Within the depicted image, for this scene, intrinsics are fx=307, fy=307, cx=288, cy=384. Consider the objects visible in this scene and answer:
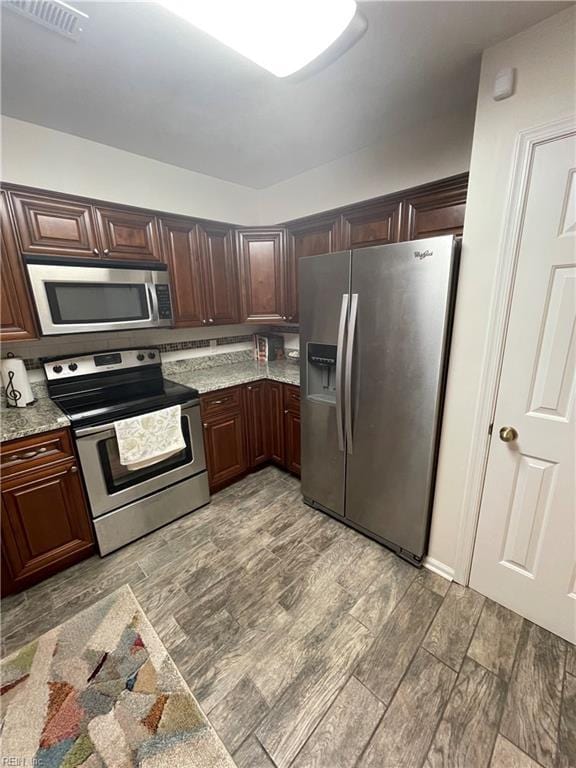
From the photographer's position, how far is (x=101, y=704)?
1.22 metres

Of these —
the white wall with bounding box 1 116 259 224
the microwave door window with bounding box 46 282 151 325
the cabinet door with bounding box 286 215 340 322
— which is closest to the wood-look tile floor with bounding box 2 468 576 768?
the microwave door window with bounding box 46 282 151 325

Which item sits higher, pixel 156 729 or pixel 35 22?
pixel 35 22

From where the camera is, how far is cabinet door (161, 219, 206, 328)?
2.25m

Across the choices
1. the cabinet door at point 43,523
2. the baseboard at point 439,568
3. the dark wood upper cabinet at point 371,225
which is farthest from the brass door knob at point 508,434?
the cabinet door at point 43,523

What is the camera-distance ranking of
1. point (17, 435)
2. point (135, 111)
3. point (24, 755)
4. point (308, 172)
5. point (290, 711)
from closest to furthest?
point (24, 755) → point (290, 711) → point (17, 435) → point (135, 111) → point (308, 172)

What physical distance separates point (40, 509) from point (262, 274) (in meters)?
2.25

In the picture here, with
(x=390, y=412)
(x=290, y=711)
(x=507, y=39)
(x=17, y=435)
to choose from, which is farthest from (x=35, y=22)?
(x=290, y=711)

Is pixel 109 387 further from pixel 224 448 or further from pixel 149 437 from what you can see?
pixel 224 448

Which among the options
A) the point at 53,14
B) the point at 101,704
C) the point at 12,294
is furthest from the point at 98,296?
the point at 101,704

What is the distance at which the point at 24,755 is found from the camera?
1084mm

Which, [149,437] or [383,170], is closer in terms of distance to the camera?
[149,437]

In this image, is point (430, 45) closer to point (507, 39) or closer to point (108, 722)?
point (507, 39)

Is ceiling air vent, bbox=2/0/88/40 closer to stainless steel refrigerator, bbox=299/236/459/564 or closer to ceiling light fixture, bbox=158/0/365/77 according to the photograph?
ceiling light fixture, bbox=158/0/365/77

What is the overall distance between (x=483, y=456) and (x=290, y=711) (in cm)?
137
